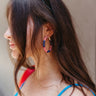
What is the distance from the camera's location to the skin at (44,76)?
71cm

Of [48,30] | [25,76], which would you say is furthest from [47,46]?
[25,76]

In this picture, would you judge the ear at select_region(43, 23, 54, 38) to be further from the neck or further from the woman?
the neck

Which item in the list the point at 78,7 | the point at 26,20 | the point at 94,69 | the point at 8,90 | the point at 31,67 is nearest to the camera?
the point at 26,20

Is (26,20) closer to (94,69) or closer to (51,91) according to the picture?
(51,91)

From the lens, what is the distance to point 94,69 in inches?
51.3

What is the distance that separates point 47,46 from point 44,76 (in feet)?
0.57

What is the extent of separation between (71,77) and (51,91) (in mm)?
117

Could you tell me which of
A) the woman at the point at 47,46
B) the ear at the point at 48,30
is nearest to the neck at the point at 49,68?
the woman at the point at 47,46

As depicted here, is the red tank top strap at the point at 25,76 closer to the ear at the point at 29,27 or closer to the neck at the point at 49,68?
the neck at the point at 49,68

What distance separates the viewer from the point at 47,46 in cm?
75

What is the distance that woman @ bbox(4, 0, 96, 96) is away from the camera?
674 millimetres

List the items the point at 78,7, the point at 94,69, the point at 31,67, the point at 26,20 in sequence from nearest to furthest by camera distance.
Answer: the point at 26,20
the point at 31,67
the point at 78,7
the point at 94,69

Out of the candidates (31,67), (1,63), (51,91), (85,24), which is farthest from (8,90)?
(85,24)

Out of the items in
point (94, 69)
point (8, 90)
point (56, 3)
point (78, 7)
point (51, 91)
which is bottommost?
point (94, 69)
